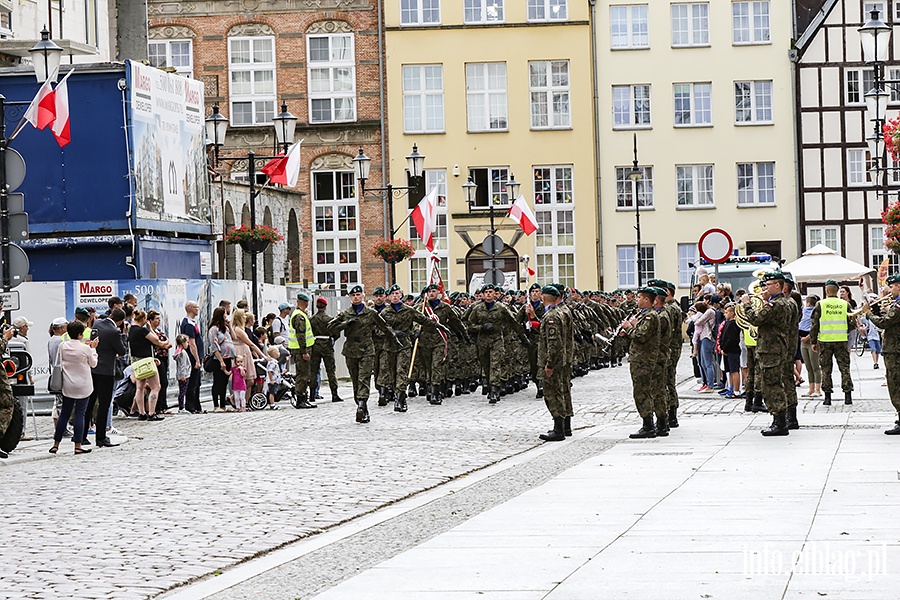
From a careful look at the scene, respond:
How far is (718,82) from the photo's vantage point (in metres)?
57.3

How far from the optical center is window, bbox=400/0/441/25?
2222 inches

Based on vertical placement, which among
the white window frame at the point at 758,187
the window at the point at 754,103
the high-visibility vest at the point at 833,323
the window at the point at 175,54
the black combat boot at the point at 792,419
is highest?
the window at the point at 175,54

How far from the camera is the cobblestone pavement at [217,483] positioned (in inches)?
377

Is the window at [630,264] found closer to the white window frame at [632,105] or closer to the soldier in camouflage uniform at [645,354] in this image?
the white window frame at [632,105]

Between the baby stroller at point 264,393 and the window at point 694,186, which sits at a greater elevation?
the window at point 694,186

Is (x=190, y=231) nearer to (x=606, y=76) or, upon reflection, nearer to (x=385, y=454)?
(x=385, y=454)

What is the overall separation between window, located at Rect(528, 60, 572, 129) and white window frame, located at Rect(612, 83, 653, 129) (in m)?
1.99

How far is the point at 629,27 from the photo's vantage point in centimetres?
5756

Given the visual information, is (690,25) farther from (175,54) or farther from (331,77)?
(175,54)

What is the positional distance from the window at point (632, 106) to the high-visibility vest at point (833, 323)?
116ft

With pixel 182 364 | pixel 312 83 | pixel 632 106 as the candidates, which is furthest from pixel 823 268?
pixel 312 83

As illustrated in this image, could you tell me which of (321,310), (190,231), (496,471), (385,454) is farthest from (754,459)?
(190,231)

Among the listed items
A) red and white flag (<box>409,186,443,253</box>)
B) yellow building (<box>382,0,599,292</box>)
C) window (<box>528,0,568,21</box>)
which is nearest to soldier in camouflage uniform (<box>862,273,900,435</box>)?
red and white flag (<box>409,186,443,253</box>)

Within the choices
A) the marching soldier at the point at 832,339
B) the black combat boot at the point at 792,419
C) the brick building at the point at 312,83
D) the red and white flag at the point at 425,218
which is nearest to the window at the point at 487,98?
the brick building at the point at 312,83
